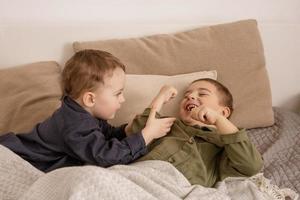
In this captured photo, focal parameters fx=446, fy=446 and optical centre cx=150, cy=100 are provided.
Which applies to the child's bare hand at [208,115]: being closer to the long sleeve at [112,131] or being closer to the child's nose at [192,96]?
the child's nose at [192,96]

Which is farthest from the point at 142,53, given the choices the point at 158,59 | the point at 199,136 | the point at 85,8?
the point at 199,136

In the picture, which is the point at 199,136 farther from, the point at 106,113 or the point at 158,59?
the point at 158,59

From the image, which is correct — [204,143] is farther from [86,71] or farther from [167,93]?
[86,71]

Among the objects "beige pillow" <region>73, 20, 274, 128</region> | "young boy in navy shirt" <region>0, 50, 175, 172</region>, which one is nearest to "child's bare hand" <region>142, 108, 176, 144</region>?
"young boy in navy shirt" <region>0, 50, 175, 172</region>

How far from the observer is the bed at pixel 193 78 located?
1.43 m

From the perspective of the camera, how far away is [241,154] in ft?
4.44

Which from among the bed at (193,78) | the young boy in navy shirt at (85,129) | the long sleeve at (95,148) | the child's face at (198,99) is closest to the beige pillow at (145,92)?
the bed at (193,78)

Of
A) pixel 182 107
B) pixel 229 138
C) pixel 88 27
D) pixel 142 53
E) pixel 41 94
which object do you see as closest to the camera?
pixel 229 138

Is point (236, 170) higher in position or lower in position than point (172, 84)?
lower

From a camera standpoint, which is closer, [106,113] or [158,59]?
[106,113]

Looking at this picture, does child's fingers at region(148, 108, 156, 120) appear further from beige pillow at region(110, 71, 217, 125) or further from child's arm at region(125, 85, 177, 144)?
beige pillow at region(110, 71, 217, 125)

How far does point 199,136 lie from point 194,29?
68cm

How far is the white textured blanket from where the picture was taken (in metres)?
1.08

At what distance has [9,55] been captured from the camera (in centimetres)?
192
